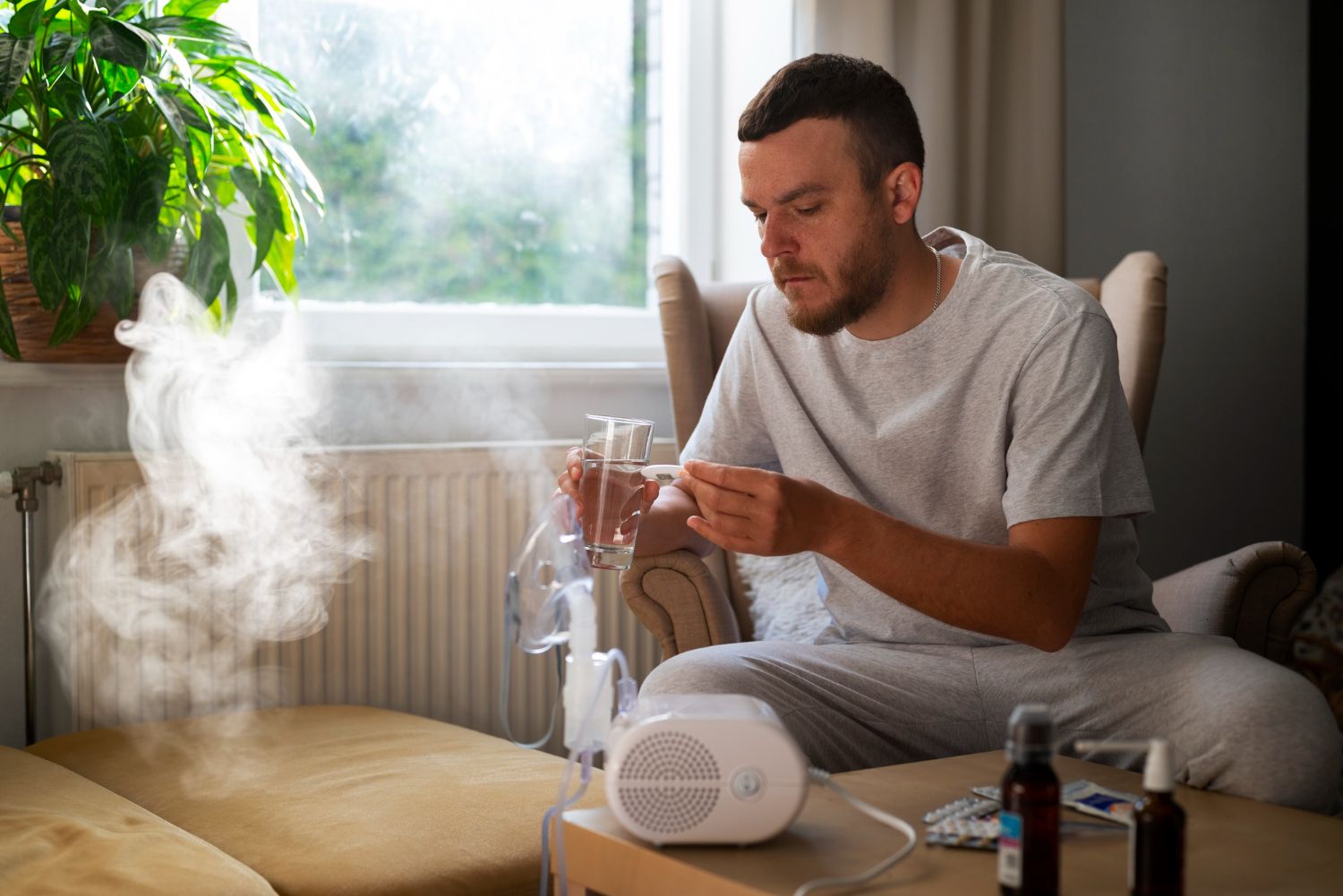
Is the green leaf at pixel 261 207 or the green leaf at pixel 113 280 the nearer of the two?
the green leaf at pixel 113 280

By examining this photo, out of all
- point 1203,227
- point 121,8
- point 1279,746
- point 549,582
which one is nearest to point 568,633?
point 549,582

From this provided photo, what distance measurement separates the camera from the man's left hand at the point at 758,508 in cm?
148

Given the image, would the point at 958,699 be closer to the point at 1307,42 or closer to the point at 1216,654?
the point at 1216,654

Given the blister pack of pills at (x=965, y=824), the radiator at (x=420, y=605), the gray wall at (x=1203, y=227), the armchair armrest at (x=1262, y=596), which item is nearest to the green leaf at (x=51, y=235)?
the radiator at (x=420, y=605)

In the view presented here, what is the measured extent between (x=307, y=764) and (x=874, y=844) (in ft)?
3.56

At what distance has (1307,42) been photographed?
3602 mm

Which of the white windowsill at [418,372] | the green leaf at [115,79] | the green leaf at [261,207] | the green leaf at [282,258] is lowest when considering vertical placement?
the white windowsill at [418,372]

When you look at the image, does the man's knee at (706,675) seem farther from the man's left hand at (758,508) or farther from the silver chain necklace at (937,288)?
the silver chain necklace at (937,288)

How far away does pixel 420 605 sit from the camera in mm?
2619

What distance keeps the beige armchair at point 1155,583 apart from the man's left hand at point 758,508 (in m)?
0.50

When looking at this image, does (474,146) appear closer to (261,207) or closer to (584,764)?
(261,207)

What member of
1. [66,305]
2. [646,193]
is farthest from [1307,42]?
[66,305]

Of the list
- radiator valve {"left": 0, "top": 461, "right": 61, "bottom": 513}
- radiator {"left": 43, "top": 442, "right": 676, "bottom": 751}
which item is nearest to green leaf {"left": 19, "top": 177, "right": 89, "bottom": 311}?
radiator valve {"left": 0, "top": 461, "right": 61, "bottom": 513}

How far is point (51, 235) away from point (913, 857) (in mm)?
1620
